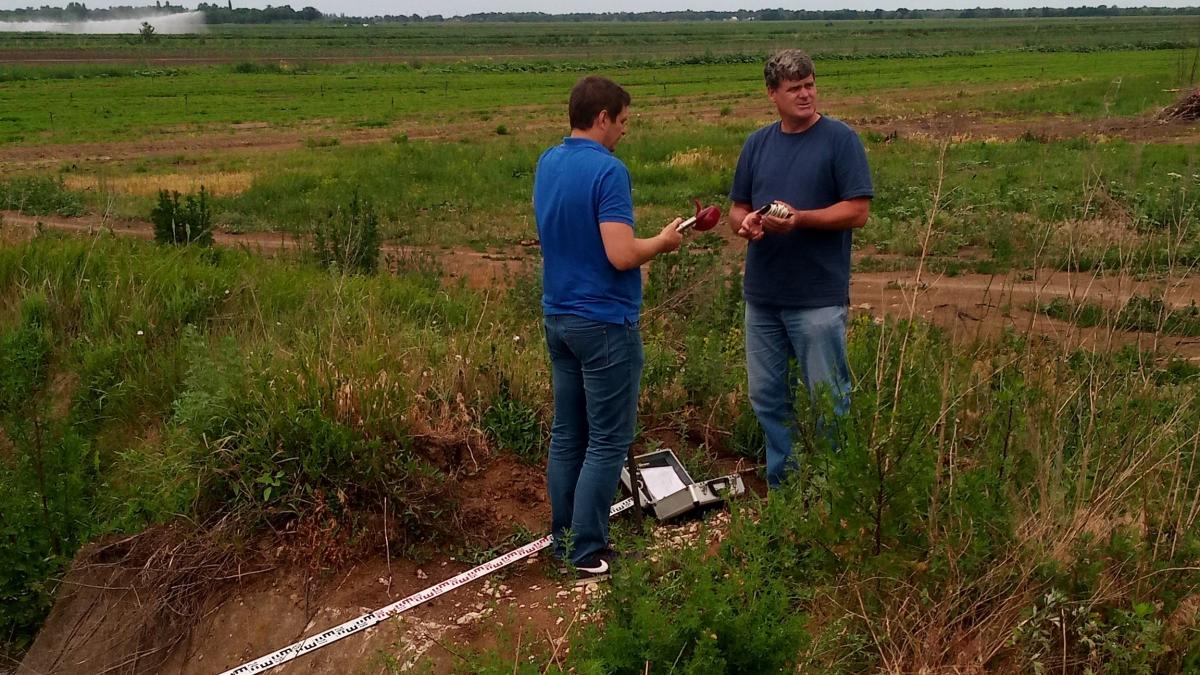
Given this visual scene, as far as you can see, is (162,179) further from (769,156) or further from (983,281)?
(769,156)

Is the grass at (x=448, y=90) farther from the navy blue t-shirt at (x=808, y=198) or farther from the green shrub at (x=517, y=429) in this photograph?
the green shrub at (x=517, y=429)

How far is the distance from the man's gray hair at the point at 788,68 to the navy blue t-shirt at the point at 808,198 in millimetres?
196

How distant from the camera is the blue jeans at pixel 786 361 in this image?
150 inches

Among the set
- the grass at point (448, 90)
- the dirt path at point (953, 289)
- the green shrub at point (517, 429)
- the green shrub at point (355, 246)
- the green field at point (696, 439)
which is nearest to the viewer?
the green field at point (696, 439)

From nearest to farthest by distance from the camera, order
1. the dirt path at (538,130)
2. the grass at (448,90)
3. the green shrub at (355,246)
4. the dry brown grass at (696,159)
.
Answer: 1. the green shrub at (355,246)
2. the dry brown grass at (696,159)
3. the dirt path at (538,130)
4. the grass at (448,90)

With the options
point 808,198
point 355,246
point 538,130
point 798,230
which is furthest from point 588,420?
point 538,130

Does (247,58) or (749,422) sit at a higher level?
(247,58)

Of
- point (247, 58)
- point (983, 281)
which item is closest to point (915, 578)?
point (983, 281)

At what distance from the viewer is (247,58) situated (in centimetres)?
6750

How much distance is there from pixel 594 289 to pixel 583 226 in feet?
0.74

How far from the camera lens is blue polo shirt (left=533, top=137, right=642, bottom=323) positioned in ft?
10.9

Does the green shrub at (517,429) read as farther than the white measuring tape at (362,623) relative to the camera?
Yes

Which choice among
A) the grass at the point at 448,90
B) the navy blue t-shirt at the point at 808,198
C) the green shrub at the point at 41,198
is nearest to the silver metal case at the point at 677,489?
the navy blue t-shirt at the point at 808,198

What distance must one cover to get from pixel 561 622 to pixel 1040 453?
1716 mm
